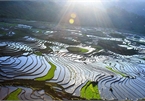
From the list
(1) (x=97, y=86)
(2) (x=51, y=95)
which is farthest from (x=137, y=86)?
(2) (x=51, y=95)

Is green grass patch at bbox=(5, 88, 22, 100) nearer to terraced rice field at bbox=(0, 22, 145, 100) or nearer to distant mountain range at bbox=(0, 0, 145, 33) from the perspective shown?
terraced rice field at bbox=(0, 22, 145, 100)

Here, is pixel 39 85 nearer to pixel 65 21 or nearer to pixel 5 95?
pixel 5 95

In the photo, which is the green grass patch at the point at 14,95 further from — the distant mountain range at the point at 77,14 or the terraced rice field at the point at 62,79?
the distant mountain range at the point at 77,14

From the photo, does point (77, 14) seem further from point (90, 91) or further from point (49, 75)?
point (90, 91)

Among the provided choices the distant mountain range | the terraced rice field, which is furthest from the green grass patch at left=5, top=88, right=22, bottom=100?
the distant mountain range

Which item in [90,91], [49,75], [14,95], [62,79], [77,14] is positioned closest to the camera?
[14,95]

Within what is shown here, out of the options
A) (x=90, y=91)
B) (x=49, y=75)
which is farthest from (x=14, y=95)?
(x=90, y=91)
